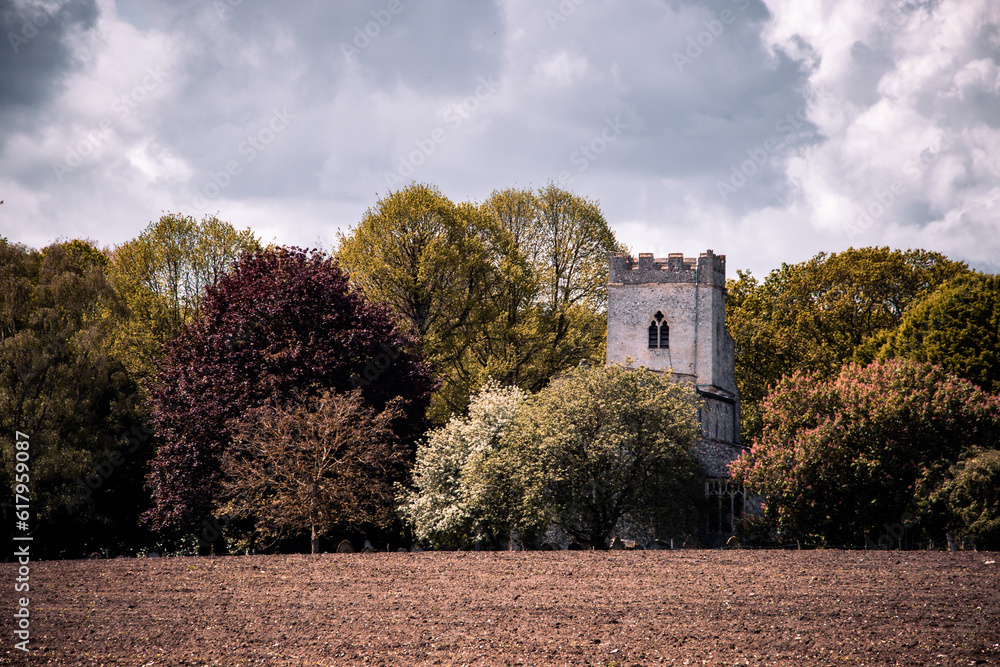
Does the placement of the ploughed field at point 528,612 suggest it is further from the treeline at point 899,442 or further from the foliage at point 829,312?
the foliage at point 829,312

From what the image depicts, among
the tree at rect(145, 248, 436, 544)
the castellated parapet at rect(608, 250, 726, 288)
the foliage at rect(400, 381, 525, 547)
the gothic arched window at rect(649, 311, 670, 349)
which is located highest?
the castellated parapet at rect(608, 250, 726, 288)

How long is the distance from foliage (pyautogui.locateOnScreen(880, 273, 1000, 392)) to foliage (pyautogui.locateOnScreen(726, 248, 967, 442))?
7910 mm

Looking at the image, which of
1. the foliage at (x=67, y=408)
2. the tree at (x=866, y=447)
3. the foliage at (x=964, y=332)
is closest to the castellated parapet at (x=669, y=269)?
the foliage at (x=964, y=332)

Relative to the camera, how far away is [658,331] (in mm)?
45000

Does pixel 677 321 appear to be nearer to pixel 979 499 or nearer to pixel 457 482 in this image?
pixel 457 482

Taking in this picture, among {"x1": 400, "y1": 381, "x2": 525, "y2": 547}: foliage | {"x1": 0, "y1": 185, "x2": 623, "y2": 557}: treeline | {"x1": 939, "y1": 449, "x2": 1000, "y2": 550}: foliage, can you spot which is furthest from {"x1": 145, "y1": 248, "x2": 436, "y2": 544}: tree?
{"x1": 939, "y1": 449, "x2": 1000, "y2": 550}: foliage

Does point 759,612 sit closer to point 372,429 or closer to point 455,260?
point 372,429

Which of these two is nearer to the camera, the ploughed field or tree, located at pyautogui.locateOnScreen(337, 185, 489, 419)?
the ploughed field

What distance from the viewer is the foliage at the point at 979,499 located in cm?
2689

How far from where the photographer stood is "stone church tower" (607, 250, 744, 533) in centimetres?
4416

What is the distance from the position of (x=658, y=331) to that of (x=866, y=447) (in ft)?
49.5

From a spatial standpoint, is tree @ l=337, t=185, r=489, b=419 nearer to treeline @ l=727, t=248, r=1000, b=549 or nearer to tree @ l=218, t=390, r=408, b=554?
tree @ l=218, t=390, r=408, b=554

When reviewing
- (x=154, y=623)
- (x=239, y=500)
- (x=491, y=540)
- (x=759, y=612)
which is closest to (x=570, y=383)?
(x=491, y=540)

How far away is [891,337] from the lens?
138 ft
